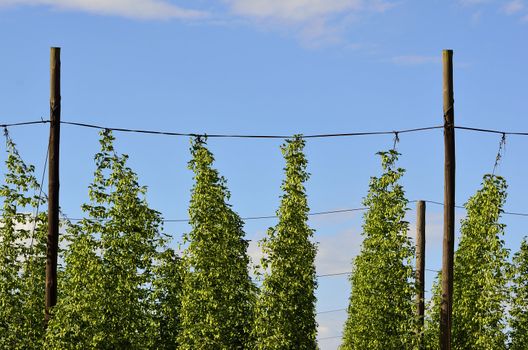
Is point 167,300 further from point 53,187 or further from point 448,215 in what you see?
point 448,215

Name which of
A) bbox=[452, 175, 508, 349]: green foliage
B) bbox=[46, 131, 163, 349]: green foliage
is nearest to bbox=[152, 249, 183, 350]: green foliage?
bbox=[46, 131, 163, 349]: green foliage

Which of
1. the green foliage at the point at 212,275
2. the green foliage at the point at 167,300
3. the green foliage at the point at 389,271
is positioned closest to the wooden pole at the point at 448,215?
the green foliage at the point at 389,271

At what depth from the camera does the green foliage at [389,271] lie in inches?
1014

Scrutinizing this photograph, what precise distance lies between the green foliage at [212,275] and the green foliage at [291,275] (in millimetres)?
788

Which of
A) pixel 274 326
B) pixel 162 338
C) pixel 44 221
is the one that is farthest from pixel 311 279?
pixel 44 221

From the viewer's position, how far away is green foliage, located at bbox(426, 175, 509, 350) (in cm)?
2770

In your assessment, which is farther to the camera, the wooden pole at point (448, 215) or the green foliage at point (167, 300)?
the green foliage at point (167, 300)

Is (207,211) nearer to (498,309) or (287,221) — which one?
(287,221)

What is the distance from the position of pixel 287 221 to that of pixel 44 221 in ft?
19.6

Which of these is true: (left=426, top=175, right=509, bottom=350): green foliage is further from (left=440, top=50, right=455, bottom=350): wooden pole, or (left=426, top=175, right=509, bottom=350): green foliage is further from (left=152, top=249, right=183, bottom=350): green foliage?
(left=152, top=249, right=183, bottom=350): green foliage

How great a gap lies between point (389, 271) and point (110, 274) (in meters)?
6.77

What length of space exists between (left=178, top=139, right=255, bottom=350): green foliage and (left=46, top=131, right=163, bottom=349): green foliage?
907mm

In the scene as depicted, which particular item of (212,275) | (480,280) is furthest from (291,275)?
(480,280)

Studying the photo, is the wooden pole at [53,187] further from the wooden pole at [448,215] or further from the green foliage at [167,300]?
the wooden pole at [448,215]
